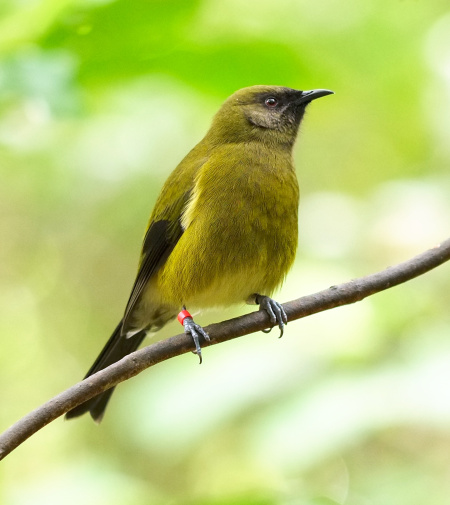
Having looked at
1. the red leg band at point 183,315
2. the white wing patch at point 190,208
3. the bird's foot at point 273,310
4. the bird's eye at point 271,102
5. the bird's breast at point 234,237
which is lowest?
the bird's foot at point 273,310

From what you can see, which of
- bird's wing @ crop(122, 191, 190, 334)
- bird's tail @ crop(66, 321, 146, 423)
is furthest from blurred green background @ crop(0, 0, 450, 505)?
bird's wing @ crop(122, 191, 190, 334)

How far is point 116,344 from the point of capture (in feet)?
12.1

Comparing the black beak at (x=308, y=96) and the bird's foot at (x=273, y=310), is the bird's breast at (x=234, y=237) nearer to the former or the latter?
the bird's foot at (x=273, y=310)

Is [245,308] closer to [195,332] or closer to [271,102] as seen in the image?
[271,102]

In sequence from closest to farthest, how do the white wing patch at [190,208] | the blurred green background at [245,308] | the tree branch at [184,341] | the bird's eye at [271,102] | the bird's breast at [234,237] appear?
the tree branch at [184,341], the blurred green background at [245,308], the bird's breast at [234,237], the white wing patch at [190,208], the bird's eye at [271,102]

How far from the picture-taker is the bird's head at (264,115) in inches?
150

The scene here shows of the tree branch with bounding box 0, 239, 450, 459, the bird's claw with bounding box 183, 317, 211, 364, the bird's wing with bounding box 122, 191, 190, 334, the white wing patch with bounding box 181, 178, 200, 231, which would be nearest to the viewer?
the tree branch with bounding box 0, 239, 450, 459

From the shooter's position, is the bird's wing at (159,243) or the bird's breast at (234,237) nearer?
the bird's breast at (234,237)

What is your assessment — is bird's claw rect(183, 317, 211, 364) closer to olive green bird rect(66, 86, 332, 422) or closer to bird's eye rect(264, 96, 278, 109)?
olive green bird rect(66, 86, 332, 422)

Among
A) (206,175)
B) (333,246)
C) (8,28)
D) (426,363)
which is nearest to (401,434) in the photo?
(333,246)

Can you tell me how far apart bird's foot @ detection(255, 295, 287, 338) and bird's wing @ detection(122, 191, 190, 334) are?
0.47 metres

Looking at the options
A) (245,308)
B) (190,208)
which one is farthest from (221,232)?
(245,308)

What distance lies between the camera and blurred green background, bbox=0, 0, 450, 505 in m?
2.97

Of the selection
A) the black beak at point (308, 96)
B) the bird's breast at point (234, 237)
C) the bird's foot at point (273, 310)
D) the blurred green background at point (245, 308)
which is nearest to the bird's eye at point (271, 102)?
the black beak at point (308, 96)
